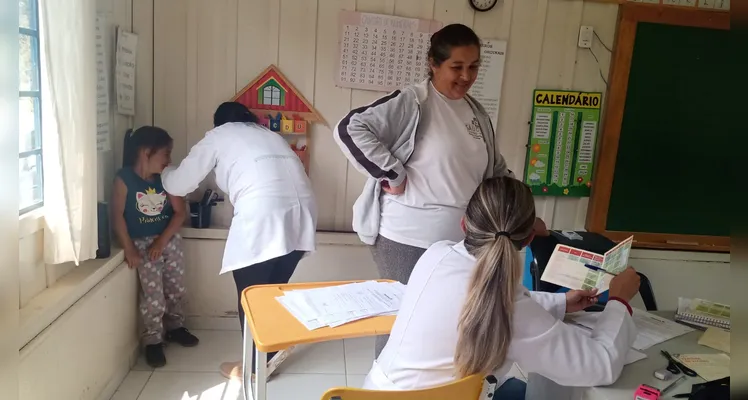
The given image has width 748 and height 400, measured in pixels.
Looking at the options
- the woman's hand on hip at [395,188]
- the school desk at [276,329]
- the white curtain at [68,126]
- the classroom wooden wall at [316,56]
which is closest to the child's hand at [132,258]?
the white curtain at [68,126]

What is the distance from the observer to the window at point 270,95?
290 centimetres

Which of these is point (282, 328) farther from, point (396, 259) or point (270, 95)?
point (270, 95)

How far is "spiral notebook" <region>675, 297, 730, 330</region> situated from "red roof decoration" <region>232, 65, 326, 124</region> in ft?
6.43

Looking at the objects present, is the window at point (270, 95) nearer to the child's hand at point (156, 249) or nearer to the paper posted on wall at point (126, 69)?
the paper posted on wall at point (126, 69)

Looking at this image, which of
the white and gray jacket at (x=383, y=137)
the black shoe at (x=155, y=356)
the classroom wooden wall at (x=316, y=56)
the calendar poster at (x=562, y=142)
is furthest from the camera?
the calendar poster at (x=562, y=142)

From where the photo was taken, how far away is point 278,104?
2926 mm

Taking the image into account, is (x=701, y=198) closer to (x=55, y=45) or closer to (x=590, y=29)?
(x=590, y=29)

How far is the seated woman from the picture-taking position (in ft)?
3.82

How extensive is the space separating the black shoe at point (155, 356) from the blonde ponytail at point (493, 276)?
6.29 ft

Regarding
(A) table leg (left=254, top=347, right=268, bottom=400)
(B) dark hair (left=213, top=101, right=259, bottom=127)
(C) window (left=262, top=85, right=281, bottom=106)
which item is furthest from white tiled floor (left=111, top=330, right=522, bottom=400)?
(C) window (left=262, top=85, right=281, bottom=106)

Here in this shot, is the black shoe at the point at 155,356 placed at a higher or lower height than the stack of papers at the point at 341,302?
lower

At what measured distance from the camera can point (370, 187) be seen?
82.7 inches

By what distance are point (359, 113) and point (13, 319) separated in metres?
1.68

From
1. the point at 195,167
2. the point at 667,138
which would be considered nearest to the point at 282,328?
the point at 195,167
